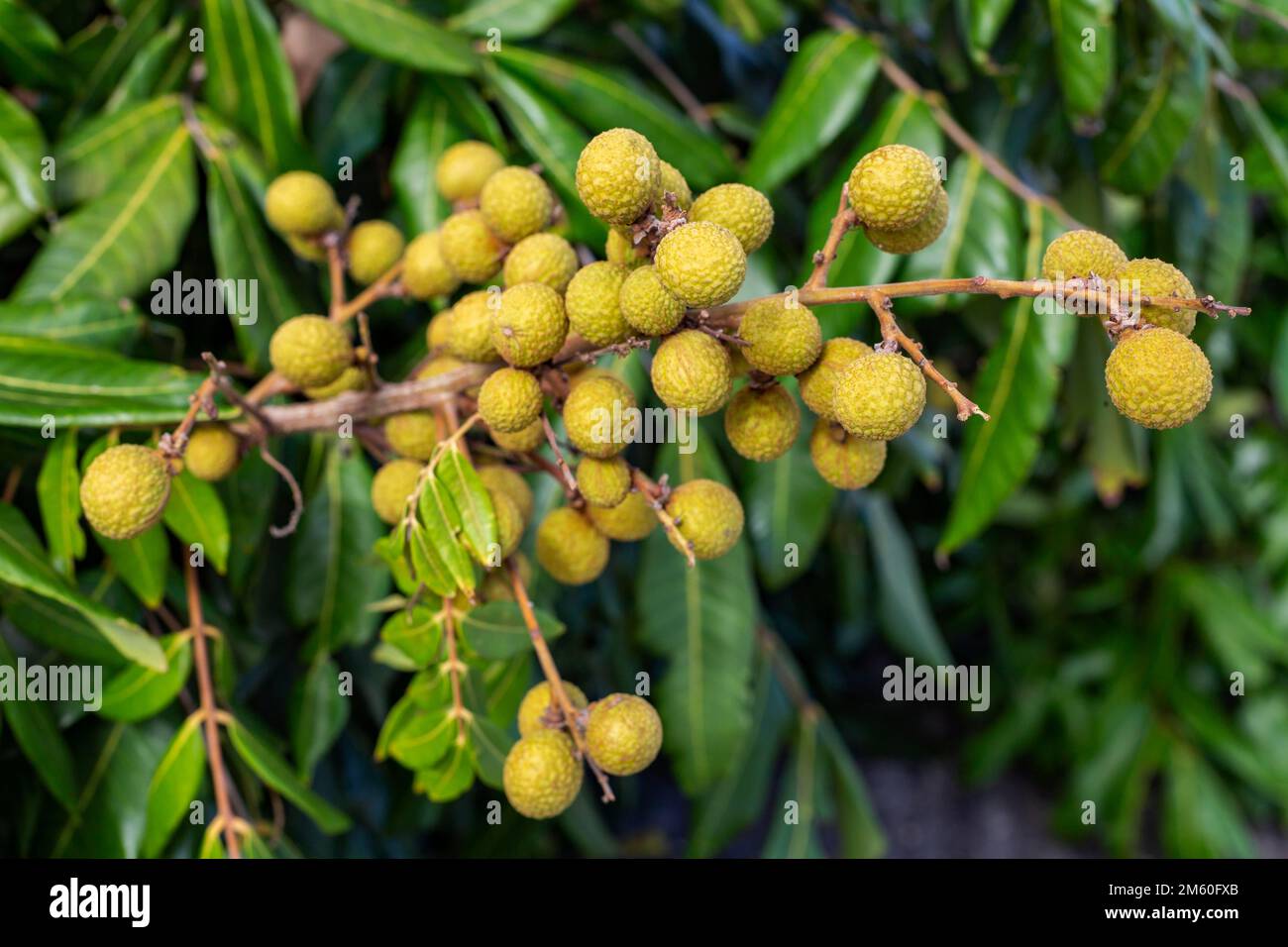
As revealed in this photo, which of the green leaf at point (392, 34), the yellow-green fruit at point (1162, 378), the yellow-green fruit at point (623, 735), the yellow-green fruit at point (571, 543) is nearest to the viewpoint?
the yellow-green fruit at point (1162, 378)

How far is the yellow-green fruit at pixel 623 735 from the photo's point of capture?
0.69 metres

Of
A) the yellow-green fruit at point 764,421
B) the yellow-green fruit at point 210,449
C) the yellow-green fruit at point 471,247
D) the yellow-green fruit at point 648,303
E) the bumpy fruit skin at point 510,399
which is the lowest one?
the yellow-green fruit at point 764,421

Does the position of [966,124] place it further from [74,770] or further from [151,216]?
[74,770]

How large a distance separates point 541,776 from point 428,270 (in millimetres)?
411

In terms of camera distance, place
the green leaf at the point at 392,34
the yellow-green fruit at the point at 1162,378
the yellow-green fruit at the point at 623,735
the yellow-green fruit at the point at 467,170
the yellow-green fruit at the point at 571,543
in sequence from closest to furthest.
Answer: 1. the yellow-green fruit at the point at 1162,378
2. the yellow-green fruit at the point at 623,735
3. the yellow-green fruit at the point at 571,543
4. the yellow-green fruit at the point at 467,170
5. the green leaf at the point at 392,34

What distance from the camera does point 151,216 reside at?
1051 mm

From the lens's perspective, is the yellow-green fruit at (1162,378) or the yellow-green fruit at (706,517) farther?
the yellow-green fruit at (706,517)

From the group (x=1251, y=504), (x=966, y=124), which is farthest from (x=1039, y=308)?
(x=1251, y=504)

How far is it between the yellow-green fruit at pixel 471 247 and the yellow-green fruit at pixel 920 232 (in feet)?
0.92

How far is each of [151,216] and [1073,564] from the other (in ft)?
7.03

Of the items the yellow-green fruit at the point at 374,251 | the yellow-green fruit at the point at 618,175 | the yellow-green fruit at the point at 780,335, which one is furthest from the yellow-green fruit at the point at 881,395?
the yellow-green fruit at the point at 374,251

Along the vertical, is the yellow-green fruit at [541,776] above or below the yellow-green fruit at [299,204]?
below

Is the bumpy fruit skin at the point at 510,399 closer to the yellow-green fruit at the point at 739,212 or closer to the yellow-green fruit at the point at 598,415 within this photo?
the yellow-green fruit at the point at 598,415

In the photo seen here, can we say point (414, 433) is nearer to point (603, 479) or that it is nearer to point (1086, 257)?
point (603, 479)
